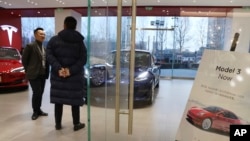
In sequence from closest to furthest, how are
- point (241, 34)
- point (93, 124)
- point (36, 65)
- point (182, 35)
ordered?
point (241, 34) → point (93, 124) → point (36, 65) → point (182, 35)

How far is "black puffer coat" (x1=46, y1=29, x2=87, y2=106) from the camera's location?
9.98ft

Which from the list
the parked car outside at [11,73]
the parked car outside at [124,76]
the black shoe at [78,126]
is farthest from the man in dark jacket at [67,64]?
the parked car outside at [11,73]

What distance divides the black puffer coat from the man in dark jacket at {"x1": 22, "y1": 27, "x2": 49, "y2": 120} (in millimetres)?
695

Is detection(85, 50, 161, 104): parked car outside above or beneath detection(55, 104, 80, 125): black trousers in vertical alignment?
above

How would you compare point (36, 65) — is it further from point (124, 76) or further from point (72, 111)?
point (124, 76)

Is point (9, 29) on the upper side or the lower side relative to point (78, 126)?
upper

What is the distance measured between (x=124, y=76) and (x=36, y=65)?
176 centimetres

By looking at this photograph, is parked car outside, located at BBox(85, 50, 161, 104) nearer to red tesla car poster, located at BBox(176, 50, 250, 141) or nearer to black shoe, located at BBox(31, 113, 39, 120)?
red tesla car poster, located at BBox(176, 50, 250, 141)


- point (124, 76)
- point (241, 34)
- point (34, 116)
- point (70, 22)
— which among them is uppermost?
point (70, 22)

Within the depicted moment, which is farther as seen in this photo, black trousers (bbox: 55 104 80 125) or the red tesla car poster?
black trousers (bbox: 55 104 80 125)

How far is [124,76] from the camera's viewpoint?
101 inches

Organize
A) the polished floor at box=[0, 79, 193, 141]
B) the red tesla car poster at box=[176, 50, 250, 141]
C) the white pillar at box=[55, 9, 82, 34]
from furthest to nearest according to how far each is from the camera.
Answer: the white pillar at box=[55, 9, 82, 34], the polished floor at box=[0, 79, 193, 141], the red tesla car poster at box=[176, 50, 250, 141]

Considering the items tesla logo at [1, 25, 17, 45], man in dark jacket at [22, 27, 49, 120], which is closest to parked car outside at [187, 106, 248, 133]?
man in dark jacket at [22, 27, 49, 120]

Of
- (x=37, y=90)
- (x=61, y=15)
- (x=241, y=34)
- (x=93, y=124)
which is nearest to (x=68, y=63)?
(x=93, y=124)
